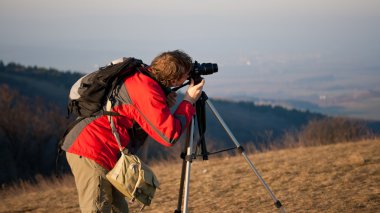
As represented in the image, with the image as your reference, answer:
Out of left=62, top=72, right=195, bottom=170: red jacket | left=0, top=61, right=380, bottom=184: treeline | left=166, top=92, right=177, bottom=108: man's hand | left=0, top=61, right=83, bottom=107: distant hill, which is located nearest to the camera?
left=62, top=72, right=195, bottom=170: red jacket

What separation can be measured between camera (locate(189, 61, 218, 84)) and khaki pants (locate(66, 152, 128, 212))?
97 cm

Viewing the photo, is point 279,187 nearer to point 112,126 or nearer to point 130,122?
point 130,122

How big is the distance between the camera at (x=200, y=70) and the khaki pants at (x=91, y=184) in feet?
3.17

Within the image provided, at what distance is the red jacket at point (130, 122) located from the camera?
3205 mm

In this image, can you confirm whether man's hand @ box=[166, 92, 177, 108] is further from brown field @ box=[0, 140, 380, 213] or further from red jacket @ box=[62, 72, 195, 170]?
brown field @ box=[0, 140, 380, 213]

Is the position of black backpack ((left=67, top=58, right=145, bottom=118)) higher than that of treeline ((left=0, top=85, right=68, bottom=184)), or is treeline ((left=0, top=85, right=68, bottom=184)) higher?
black backpack ((left=67, top=58, right=145, bottom=118))

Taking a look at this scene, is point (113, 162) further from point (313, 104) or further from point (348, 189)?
point (313, 104)

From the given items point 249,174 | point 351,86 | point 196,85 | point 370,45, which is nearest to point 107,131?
point 196,85

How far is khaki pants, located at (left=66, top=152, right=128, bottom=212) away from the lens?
11.0 ft

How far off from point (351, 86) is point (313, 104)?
71.5 feet

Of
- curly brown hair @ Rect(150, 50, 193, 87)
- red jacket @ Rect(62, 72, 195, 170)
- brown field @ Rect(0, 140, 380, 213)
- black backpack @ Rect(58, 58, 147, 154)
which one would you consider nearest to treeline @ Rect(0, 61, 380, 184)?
red jacket @ Rect(62, 72, 195, 170)

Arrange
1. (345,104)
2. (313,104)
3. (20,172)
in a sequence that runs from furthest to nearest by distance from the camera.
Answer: (313,104) → (345,104) → (20,172)

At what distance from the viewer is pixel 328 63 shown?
17288cm

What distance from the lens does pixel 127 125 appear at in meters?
3.37
